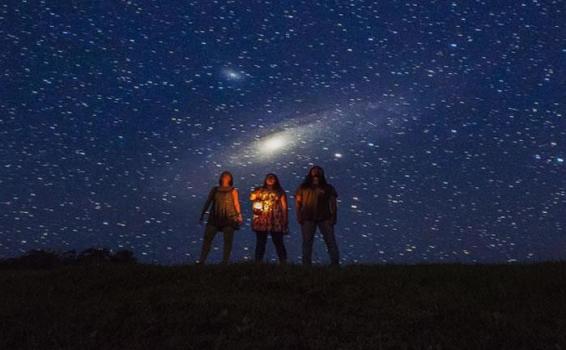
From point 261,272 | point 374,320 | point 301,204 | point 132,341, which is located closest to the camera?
point 132,341

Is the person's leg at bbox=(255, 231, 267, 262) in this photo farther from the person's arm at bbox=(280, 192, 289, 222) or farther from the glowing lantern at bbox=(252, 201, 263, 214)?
the person's arm at bbox=(280, 192, 289, 222)

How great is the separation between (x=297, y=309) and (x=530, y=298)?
3.46 m

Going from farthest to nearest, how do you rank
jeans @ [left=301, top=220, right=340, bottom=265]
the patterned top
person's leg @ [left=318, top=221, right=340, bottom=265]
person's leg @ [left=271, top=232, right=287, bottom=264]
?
person's leg @ [left=271, top=232, right=287, bottom=264] < the patterned top < jeans @ [left=301, top=220, right=340, bottom=265] < person's leg @ [left=318, top=221, right=340, bottom=265]

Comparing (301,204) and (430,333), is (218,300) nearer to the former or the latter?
(430,333)

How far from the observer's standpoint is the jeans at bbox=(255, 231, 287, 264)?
516 inches

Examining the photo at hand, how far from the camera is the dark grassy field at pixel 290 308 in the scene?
267 inches

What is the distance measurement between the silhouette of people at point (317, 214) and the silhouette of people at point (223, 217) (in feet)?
4.59

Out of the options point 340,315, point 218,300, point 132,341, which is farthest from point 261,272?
point 132,341

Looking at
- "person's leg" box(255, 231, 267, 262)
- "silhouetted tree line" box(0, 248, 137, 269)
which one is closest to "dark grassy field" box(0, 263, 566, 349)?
"person's leg" box(255, 231, 267, 262)

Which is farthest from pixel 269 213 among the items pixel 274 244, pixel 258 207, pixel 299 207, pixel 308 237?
pixel 308 237

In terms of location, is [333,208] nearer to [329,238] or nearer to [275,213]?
[329,238]

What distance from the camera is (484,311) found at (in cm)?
769

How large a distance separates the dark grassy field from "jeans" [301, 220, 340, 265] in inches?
77.1

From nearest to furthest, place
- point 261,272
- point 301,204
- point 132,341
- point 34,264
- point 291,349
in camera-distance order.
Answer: point 291,349 < point 132,341 < point 261,272 < point 301,204 < point 34,264
